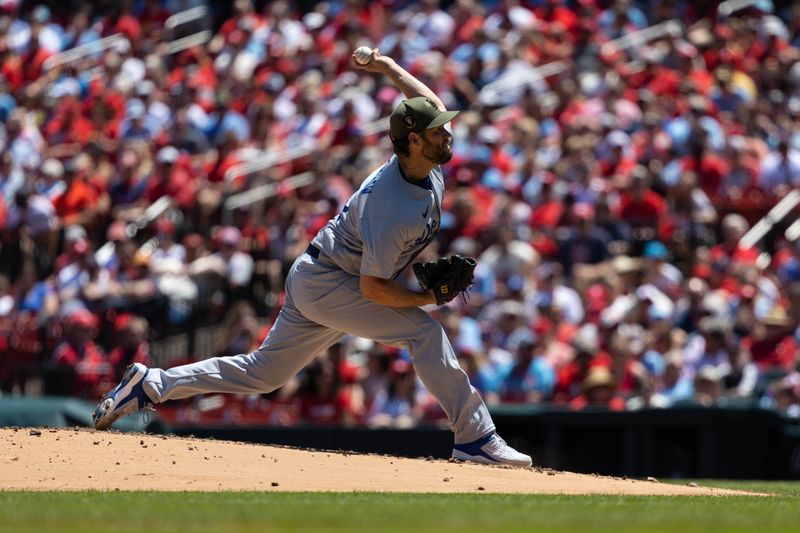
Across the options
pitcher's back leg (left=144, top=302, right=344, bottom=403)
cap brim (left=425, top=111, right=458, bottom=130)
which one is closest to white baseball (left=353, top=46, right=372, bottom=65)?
A: cap brim (left=425, top=111, right=458, bottom=130)

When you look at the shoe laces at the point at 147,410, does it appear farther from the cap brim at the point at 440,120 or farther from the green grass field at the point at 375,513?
the cap brim at the point at 440,120

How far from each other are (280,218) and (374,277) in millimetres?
7094

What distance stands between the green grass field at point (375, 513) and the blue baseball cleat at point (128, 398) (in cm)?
136

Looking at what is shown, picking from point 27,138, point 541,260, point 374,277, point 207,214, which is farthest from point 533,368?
point 27,138

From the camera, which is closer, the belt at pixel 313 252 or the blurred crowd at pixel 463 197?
the belt at pixel 313 252

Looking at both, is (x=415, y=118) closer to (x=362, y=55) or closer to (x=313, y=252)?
(x=362, y=55)

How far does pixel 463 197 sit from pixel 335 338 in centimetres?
603

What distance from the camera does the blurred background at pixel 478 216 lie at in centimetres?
1191

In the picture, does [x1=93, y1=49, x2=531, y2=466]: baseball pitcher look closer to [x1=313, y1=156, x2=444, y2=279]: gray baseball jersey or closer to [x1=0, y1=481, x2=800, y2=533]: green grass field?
[x1=313, y1=156, x2=444, y2=279]: gray baseball jersey

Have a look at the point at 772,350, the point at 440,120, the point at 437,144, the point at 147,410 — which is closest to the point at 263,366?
the point at 147,410

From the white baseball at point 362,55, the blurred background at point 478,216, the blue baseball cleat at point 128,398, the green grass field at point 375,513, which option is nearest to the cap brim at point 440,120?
the white baseball at point 362,55

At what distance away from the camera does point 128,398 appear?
7965 mm

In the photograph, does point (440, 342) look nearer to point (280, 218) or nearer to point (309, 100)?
point (280, 218)

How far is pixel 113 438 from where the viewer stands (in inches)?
307
